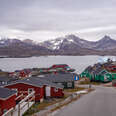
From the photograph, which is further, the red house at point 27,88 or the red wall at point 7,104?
the red house at point 27,88

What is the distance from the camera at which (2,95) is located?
54.1ft

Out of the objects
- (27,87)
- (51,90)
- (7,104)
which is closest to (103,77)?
(51,90)

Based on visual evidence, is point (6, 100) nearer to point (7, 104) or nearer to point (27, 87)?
point (7, 104)

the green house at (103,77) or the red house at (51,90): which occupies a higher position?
the red house at (51,90)

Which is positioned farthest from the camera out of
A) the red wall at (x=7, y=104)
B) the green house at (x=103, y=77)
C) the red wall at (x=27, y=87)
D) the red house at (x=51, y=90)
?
the green house at (x=103, y=77)

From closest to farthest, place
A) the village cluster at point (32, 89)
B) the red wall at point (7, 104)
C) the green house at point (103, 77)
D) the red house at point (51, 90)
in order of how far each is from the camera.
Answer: the red wall at point (7, 104)
the village cluster at point (32, 89)
the red house at point (51, 90)
the green house at point (103, 77)

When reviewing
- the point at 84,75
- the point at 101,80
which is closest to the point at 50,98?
the point at 101,80

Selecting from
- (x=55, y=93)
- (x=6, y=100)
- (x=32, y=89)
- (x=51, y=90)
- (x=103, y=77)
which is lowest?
(x=103, y=77)

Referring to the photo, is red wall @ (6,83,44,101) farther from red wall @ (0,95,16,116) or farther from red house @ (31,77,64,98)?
red wall @ (0,95,16,116)

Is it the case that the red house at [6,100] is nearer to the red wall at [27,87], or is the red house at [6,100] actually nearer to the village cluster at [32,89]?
the village cluster at [32,89]

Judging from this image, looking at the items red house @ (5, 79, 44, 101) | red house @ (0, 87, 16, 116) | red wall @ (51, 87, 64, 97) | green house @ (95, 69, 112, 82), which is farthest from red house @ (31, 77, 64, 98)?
green house @ (95, 69, 112, 82)

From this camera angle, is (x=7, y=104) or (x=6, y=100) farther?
(x=7, y=104)

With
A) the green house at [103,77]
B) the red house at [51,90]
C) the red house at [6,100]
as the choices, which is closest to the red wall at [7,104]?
the red house at [6,100]

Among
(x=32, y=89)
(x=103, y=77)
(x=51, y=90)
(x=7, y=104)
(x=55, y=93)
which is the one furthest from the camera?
(x=103, y=77)
